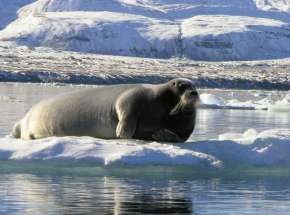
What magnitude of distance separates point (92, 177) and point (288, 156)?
304cm

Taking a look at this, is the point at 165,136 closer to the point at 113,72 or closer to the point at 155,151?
the point at 155,151

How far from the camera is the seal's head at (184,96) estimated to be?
15.7 meters

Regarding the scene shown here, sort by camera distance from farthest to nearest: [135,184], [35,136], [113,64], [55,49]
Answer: [55,49], [113,64], [35,136], [135,184]

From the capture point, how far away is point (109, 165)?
45.1 ft

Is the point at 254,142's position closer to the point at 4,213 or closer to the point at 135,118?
the point at 135,118

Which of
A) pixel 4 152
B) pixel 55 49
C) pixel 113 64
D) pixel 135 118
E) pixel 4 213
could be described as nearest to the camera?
pixel 4 213

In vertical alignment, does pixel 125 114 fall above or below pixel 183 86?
below

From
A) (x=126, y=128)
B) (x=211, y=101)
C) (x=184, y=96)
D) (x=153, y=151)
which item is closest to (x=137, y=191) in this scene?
(x=153, y=151)

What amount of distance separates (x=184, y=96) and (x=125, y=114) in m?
0.98

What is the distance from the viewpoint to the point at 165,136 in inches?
621

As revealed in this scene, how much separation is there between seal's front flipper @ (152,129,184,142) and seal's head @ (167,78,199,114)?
1.11 ft

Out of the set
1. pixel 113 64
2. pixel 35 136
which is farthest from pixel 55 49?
pixel 35 136

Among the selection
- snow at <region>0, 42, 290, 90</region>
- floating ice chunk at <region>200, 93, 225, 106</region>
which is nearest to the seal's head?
floating ice chunk at <region>200, 93, 225, 106</region>

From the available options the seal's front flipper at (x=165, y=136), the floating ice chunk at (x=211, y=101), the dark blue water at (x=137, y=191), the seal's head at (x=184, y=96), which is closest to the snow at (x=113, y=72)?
the floating ice chunk at (x=211, y=101)
